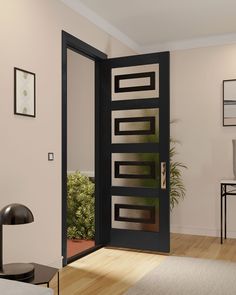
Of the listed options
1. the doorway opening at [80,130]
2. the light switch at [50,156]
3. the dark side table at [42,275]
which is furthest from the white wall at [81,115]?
the dark side table at [42,275]

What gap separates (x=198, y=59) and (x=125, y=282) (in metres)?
3.52

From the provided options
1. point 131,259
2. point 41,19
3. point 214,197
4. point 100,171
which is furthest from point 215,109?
point 41,19

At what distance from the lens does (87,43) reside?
4457mm

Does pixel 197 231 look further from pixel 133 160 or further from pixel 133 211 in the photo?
pixel 133 160

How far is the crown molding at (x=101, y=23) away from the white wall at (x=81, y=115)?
75 cm

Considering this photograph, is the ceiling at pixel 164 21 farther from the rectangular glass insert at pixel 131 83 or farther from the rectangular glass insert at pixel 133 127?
the rectangular glass insert at pixel 133 127

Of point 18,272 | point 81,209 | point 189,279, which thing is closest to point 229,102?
point 81,209

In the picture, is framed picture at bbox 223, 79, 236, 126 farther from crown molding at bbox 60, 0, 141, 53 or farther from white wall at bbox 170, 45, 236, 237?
crown molding at bbox 60, 0, 141, 53

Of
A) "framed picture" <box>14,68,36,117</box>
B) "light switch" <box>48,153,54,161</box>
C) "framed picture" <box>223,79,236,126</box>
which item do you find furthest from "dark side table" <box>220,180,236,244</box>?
"framed picture" <box>14,68,36,117</box>

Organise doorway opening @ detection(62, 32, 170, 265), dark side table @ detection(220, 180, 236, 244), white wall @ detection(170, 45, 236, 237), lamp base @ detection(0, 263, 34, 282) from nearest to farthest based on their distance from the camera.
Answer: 1. lamp base @ detection(0, 263, 34, 282)
2. doorway opening @ detection(62, 32, 170, 265)
3. dark side table @ detection(220, 180, 236, 244)
4. white wall @ detection(170, 45, 236, 237)

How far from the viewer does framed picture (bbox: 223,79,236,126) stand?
5.40 m

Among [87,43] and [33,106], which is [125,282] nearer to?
[33,106]

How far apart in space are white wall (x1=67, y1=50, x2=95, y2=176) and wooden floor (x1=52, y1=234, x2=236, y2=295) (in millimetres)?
1705

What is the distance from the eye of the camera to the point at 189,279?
11.6 feet
